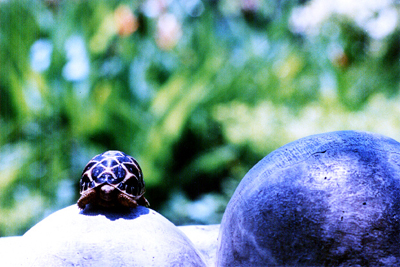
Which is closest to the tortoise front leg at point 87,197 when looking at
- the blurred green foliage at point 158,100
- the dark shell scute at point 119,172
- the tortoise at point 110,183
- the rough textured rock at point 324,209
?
the tortoise at point 110,183

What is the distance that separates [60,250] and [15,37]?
15.0 ft

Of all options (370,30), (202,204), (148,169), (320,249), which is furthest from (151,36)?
(320,249)

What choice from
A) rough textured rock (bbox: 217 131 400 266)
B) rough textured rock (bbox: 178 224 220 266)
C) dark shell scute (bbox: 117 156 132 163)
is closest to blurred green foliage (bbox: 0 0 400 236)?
rough textured rock (bbox: 178 224 220 266)

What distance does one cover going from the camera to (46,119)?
5004 mm

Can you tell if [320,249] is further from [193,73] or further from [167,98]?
[193,73]

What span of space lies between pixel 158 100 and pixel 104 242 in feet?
11.6

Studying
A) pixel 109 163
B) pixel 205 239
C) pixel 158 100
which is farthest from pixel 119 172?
pixel 158 100

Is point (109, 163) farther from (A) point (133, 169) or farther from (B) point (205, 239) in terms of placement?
(B) point (205, 239)

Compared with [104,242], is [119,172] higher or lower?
higher

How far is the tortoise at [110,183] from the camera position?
1804 millimetres

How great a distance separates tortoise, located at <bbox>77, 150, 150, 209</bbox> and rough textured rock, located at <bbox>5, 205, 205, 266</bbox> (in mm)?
64

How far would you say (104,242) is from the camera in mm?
1703

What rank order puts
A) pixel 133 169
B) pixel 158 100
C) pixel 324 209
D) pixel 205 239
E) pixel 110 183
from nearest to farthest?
1. pixel 324 209
2. pixel 110 183
3. pixel 133 169
4. pixel 205 239
5. pixel 158 100

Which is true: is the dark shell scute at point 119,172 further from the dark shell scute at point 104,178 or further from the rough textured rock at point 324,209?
the rough textured rock at point 324,209
